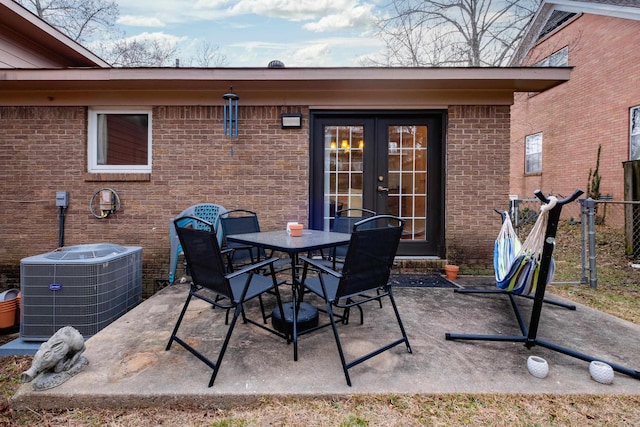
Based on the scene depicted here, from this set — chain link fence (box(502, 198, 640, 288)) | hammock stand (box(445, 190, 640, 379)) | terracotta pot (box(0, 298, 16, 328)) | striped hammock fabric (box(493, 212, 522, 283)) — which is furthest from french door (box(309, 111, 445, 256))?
terracotta pot (box(0, 298, 16, 328))

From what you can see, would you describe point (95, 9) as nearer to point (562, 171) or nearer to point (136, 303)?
point (136, 303)

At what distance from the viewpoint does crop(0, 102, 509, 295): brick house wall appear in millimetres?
4379

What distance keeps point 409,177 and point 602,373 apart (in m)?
3.08

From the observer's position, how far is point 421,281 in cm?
399

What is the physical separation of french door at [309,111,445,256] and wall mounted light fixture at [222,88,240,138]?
→ 103 centimetres

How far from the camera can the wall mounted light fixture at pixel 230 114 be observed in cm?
421

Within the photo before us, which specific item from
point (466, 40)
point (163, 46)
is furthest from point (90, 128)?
Result: point (466, 40)

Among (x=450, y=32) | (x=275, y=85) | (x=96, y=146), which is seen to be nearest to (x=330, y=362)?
(x=275, y=85)

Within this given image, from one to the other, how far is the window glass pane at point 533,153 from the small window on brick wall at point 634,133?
2704mm

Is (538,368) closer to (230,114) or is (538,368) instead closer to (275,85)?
(275,85)

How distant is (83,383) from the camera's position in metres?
1.85

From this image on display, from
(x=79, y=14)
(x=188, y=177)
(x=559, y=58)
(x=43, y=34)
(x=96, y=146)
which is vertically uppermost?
(x=79, y=14)

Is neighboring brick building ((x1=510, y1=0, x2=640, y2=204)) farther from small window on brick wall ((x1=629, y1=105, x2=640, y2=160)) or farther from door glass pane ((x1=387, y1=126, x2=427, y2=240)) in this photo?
door glass pane ((x1=387, y1=126, x2=427, y2=240))

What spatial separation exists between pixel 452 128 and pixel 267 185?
2.58 meters
